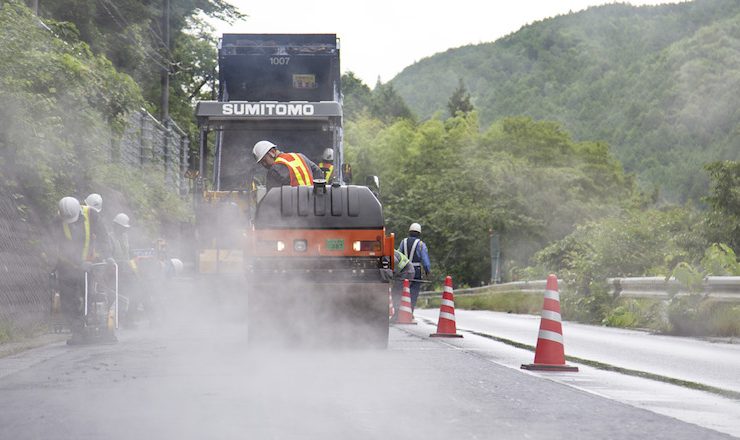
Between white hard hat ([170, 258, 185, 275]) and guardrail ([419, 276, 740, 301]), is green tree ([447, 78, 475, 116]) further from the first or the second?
guardrail ([419, 276, 740, 301])

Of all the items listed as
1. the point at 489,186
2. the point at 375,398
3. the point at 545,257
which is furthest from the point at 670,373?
the point at 489,186

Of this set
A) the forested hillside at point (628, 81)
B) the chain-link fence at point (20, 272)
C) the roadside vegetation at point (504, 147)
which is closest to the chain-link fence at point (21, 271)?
the chain-link fence at point (20, 272)

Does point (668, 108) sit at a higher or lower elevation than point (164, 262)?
higher

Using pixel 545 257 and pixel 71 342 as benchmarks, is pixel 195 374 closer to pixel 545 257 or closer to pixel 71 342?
pixel 71 342

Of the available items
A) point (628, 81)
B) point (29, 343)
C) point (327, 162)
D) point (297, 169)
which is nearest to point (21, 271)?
point (29, 343)

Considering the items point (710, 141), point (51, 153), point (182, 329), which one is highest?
point (710, 141)

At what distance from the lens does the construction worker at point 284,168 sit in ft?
50.2

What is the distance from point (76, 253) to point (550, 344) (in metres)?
6.81

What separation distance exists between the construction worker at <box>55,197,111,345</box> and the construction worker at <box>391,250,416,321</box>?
258 inches

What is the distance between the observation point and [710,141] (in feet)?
419

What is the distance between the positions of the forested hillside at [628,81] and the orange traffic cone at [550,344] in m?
95.7

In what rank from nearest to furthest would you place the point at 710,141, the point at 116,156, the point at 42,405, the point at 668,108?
the point at 42,405 → the point at 116,156 → the point at 710,141 → the point at 668,108

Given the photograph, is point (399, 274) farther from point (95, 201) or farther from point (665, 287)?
point (95, 201)

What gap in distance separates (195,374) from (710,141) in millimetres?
122581
